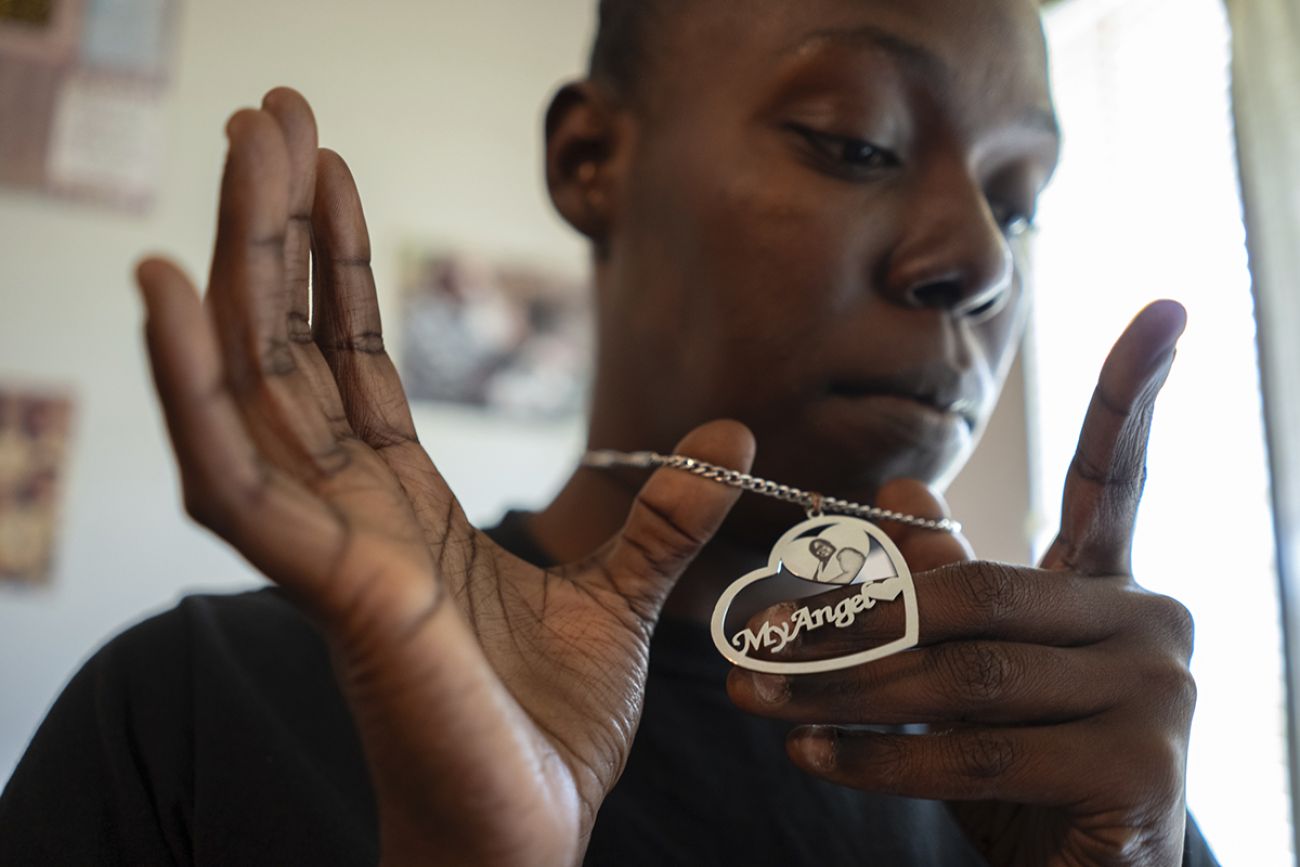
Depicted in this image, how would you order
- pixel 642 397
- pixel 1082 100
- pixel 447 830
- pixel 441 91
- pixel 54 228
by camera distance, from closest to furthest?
pixel 447 830
pixel 642 397
pixel 54 228
pixel 1082 100
pixel 441 91

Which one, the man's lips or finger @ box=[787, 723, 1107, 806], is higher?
the man's lips

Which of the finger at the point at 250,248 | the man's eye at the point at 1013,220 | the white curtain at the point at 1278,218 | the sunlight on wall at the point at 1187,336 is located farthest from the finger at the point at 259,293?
the white curtain at the point at 1278,218

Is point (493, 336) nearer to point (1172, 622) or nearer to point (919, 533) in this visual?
point (919, 533)

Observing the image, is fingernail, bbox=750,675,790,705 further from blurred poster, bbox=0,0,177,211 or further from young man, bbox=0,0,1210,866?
blurred poster, bbox=0,0,177,211

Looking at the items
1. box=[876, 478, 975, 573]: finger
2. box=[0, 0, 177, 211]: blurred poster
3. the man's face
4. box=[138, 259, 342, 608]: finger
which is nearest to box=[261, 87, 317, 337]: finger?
box=[138, 259, 342, 608]: finger

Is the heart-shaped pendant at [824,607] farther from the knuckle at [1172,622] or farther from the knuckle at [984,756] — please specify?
the knuckle at [1172,622]

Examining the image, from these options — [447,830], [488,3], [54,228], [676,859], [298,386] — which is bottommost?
[676,859]

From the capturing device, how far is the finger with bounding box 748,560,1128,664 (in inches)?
21.4

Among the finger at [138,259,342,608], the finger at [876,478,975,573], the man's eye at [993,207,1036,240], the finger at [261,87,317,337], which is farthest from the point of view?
the man's eye at [993,207,1036,240]

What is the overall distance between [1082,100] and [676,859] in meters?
1.98

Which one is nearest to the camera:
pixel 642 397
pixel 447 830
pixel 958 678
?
pixel 447 830

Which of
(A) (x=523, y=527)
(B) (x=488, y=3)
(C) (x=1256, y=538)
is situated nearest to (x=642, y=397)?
(A) (x=523, y=527)

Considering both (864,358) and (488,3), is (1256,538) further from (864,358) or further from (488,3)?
(488,3)

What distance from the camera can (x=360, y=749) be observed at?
2.41 ft
